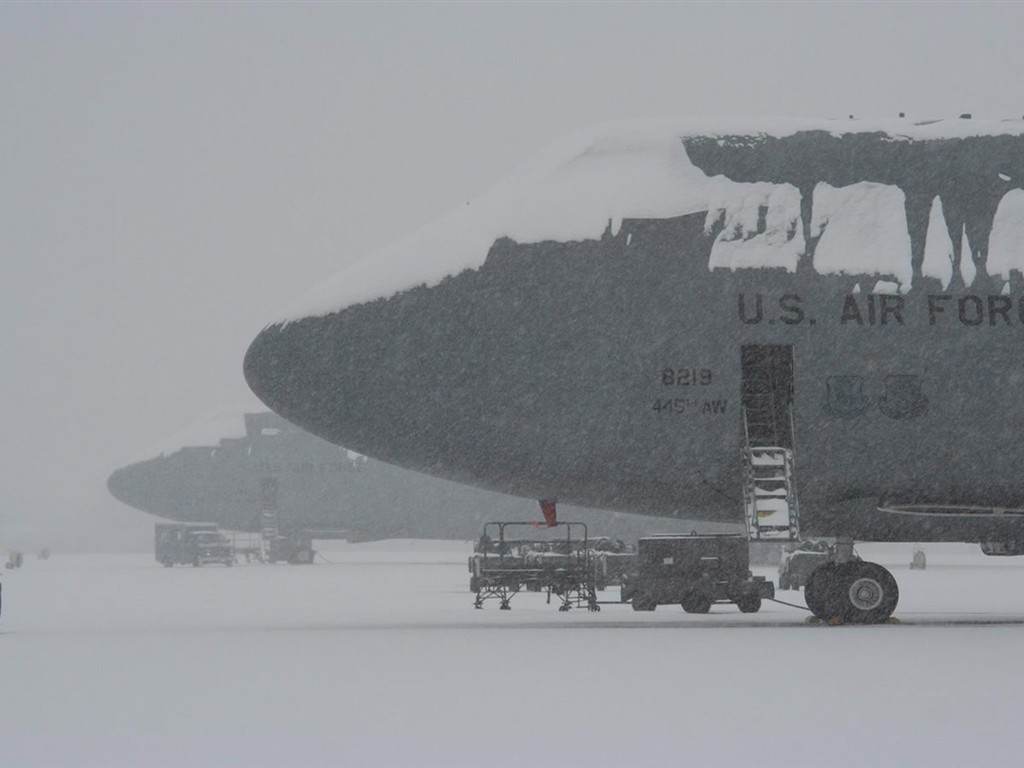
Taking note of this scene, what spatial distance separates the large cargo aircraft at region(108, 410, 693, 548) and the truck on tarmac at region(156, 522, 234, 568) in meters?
0.72

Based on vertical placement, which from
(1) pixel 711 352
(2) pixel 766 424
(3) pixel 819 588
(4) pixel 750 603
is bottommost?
(4) pixel 750 603

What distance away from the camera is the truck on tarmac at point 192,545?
213 ft

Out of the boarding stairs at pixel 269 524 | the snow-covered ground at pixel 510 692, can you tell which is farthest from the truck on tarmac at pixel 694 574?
the boarding stairs at pixel 269 524

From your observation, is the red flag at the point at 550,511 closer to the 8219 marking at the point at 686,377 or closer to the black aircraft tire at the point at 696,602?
the 8219 marking at the point at 686,377

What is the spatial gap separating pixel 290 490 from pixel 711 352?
148 feet

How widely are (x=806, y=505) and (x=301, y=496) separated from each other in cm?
4444

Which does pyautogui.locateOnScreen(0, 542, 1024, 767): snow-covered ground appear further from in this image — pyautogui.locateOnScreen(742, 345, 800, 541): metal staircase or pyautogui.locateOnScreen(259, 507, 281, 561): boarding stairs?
pyautogui.locateOnScreen(259, 507, 281, 561): boarding stairs

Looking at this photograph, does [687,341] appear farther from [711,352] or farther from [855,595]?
[855,595]

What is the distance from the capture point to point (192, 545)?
6544 centimetres

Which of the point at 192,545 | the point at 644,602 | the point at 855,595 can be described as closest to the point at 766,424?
the point at 855,595

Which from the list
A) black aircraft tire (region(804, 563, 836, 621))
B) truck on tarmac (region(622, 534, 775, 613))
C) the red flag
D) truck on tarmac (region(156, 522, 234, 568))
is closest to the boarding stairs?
truck on tarmac (region(156, 522, 234, 568))

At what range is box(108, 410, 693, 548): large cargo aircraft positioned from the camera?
54.8 metres

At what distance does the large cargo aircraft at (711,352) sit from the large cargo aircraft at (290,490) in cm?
2942

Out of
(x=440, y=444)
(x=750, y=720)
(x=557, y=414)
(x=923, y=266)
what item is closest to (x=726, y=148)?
(x=923, y=266)
